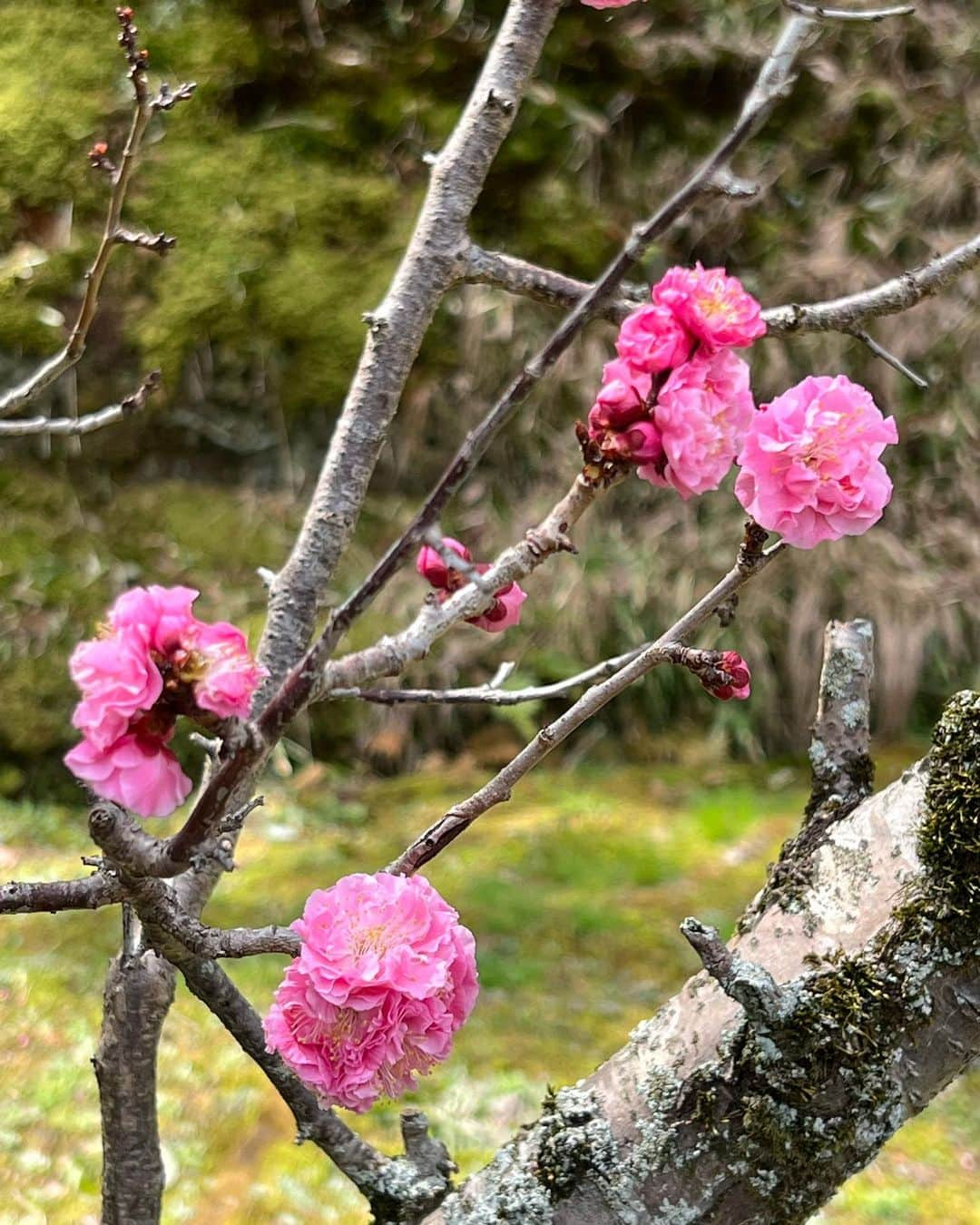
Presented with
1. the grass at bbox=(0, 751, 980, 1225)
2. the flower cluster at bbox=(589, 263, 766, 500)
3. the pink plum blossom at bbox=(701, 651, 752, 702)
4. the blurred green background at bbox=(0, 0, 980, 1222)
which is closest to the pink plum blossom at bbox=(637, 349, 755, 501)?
the flower cluster at bbox=(589, 263, 766, 500)

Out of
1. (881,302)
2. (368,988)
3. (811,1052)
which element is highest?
(881,302)

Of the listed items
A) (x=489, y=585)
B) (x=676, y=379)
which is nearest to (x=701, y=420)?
(x=676, y=379)

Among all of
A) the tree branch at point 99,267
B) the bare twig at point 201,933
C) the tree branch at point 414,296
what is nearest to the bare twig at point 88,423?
the tree branch at point 99,267

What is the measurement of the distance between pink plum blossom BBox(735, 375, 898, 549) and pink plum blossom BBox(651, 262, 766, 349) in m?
0.06

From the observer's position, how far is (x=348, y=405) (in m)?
0.88

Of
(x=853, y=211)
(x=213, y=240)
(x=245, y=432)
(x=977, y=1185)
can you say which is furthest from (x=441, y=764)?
(x=853, y=211)

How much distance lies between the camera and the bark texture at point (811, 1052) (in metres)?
0.69

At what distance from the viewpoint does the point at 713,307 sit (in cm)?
60

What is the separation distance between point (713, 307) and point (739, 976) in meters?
0.38

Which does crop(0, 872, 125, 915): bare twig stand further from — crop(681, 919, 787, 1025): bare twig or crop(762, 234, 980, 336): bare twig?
crop(762, 234, 980, 336): bare twig

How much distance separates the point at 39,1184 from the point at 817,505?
120cm

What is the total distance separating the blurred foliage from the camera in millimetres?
2758

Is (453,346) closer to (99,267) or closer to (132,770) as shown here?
(99,267)

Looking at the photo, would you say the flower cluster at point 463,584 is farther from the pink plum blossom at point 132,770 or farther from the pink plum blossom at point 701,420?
the pink plum blossom at point 132,770
